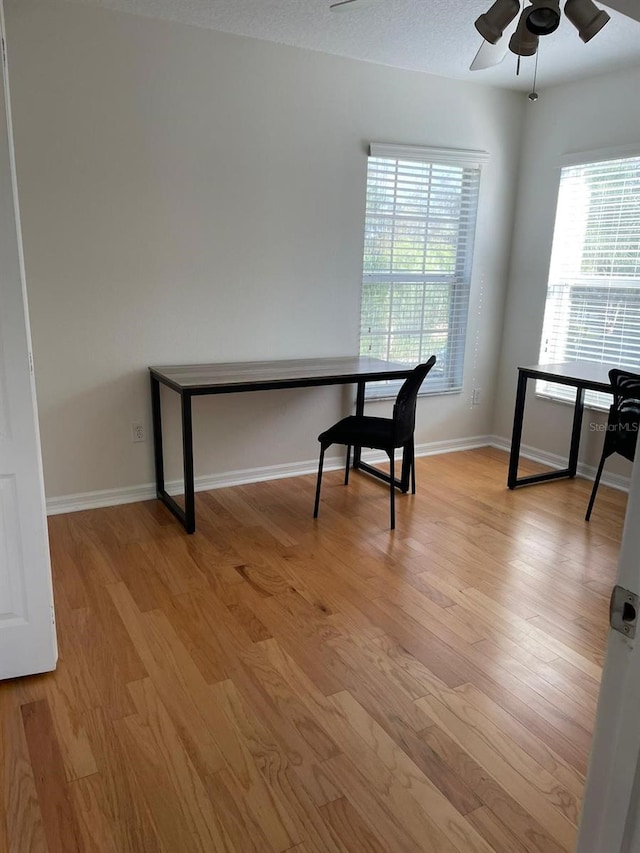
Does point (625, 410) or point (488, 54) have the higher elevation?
point (488, 54)

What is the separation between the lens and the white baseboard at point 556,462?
3.95m

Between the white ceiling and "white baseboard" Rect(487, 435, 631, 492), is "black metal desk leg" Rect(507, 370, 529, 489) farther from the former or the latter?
the white ceiling

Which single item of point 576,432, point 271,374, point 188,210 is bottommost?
point 576,432

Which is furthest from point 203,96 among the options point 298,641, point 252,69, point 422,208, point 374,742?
point 374,742

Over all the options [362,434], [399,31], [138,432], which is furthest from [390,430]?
[399,31]

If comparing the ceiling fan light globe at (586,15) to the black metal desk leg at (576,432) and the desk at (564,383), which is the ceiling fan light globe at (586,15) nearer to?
the desk at (564,383)

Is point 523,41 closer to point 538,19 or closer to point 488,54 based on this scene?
point 538,19

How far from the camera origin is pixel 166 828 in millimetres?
1510

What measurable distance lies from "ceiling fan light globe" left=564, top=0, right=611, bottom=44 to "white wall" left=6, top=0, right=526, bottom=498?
175cm

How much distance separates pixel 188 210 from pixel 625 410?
2537 mm

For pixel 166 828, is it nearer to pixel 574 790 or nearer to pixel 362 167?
pixel 574 790

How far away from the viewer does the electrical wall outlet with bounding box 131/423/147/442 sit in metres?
3.51

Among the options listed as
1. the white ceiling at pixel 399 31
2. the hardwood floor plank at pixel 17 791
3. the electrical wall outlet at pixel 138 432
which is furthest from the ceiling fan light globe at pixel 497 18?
the hardwood floor plank at pixel 17 791

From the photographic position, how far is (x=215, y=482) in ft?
12.5
